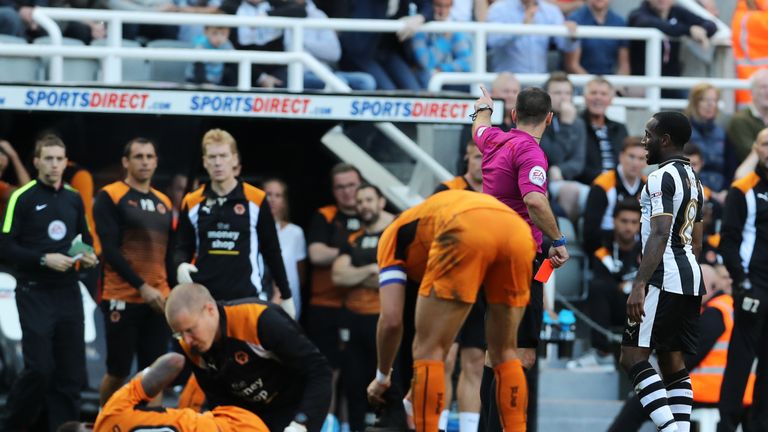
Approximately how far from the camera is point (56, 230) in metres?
11.2

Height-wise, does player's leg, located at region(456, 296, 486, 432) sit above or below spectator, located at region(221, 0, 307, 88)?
below

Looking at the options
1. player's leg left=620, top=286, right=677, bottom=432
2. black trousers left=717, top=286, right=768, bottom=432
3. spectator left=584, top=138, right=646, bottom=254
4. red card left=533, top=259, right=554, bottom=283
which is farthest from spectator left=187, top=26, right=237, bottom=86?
player's leg left=620, top=286, right=677, bottom=432

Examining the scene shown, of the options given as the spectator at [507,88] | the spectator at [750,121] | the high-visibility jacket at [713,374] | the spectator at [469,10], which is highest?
the spectator at [469,10]

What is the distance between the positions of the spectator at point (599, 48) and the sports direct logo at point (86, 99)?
5.04 metres

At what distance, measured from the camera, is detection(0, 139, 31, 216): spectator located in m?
12.0

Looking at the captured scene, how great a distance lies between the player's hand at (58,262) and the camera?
11.0 m

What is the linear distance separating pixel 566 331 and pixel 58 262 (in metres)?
4.16

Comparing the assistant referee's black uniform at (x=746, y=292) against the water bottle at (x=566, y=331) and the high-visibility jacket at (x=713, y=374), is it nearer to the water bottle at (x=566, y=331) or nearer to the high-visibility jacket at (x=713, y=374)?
the high-visibility jacket at (x=713, y=374)

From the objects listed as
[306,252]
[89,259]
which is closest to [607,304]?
[306,252]

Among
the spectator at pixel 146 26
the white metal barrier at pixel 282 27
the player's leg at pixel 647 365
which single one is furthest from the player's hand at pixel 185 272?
the spectator at pixel 146 26

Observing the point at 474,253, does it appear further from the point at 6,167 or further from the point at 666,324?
the point at 6,167

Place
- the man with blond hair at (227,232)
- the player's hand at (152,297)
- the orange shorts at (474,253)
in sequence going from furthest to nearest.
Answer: the player's hand at (152,297)
the man with blond hair at (227,232)
the orange shorts at (474,253)

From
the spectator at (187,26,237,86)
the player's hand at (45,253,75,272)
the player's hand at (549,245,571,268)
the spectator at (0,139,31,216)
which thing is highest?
the spectator at (187,26,237,86)

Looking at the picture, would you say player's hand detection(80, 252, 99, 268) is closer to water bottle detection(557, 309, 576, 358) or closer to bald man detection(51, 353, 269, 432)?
bald man detection(51, 353, 269, 432)
